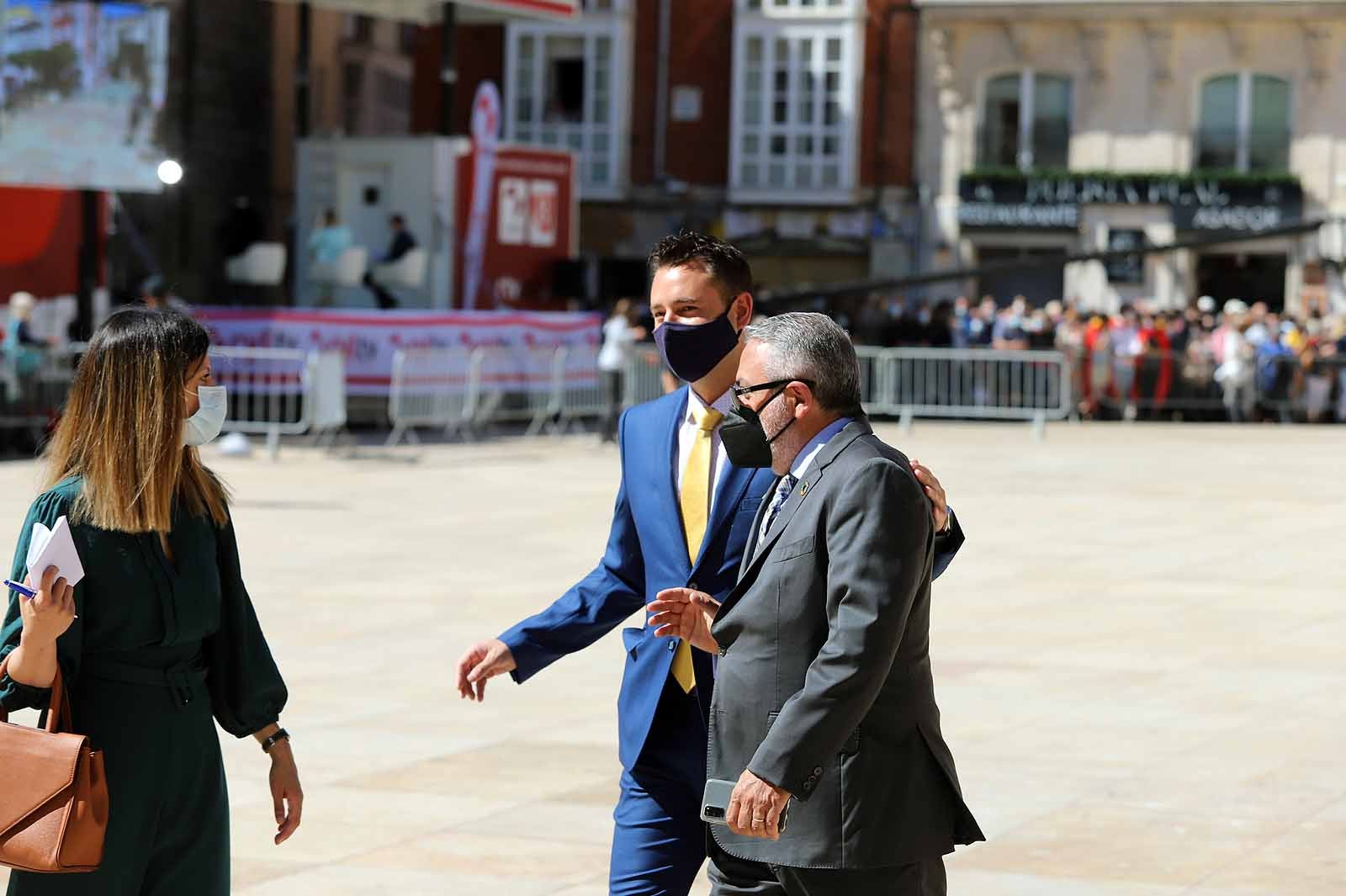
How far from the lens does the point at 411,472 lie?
20.4 m

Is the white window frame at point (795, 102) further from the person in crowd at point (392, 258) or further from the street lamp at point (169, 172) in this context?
the street lamp at point (169, 172)

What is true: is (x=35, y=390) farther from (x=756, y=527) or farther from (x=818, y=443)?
(x=818, y=443)

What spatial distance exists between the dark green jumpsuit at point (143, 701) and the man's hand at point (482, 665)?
0.81 meters

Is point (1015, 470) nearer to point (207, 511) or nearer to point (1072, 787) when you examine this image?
point (1072, 787)

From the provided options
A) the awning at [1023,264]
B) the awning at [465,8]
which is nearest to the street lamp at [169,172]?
the awning at [465,8]

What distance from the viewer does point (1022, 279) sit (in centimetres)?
3981

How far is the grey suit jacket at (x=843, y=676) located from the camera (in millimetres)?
3709

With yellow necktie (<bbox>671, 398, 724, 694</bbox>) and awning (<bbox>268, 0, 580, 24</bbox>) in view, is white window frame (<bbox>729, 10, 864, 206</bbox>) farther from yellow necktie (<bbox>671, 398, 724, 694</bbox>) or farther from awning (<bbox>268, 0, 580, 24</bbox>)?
yellow necktie (<bbox>671, 398, 724, 694</bbox>)

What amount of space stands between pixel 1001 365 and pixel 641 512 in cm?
2312

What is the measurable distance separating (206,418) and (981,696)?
565 cm

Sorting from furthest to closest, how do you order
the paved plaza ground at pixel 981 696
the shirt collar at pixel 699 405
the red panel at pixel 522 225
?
the red panel at pixel 522 225, the paved plaza ground at pixel 981 696, the shirt collar at pixel 699 405

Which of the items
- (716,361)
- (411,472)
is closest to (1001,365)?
(411,472)

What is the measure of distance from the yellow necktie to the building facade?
111 feet

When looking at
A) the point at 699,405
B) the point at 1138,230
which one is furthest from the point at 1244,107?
the point at 699,405
